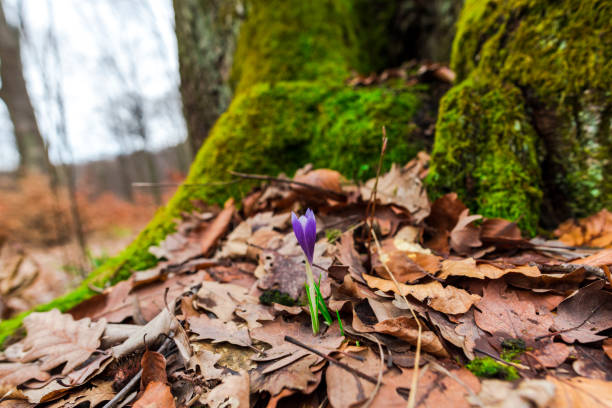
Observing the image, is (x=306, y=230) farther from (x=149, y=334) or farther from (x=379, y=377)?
(x=149, y=334)

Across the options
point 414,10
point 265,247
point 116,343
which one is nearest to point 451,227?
point 265,247

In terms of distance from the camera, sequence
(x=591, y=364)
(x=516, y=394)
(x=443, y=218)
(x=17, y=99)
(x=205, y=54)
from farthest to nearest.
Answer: (x=17, y=99) → (x=205, y=54) → (x=443, y=218) → (x=591, y=364) → (x=516, y=394)

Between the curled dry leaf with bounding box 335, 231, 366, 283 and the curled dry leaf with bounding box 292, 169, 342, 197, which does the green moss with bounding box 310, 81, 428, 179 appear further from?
the curled dry leaf with bounding box 335, 231, 366, 283

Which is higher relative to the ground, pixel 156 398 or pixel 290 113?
pixel 290 113

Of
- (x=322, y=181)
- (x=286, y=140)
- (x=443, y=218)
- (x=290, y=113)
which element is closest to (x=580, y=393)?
(x=443, y=218)

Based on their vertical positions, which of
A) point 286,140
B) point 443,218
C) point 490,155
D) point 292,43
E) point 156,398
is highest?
point 292,43

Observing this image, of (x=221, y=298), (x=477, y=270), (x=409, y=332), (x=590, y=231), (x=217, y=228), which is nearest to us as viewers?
(x=409, y=332)

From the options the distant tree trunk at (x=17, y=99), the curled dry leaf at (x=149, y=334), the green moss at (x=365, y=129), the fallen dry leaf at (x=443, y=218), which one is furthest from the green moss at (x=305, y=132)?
the distant tree trunk at (x=17, y=99)

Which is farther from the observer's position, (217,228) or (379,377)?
(217,228)
